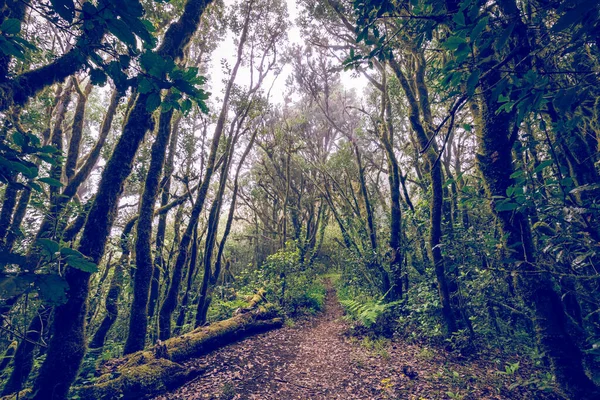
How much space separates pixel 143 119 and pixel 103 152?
19.0 feet

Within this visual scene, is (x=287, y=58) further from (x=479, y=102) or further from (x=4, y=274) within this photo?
(x=4, y=274)

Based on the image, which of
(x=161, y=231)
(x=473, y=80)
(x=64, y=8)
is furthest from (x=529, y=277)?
(x=161, y=231)

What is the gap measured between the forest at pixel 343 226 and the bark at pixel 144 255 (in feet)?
0.10

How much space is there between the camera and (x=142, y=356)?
475 cm

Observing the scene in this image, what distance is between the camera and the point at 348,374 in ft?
16.5

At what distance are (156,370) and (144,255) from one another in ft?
7.03

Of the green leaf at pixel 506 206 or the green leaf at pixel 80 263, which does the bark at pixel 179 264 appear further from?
the green leaf at pixel 506 206

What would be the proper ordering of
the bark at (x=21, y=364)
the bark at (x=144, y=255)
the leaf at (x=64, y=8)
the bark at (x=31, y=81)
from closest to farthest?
the leaf at (x=64, y=8)
the bark at (x=31, y=81)
the bark at (x=21, y=364)
the bark at (x=144, y=255)

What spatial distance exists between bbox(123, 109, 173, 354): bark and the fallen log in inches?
20.0

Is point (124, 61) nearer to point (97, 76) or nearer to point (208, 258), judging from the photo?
point (97, 76)

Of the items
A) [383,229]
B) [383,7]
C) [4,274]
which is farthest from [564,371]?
[383,229]

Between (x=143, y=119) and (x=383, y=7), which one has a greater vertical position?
(x=143, y=119)

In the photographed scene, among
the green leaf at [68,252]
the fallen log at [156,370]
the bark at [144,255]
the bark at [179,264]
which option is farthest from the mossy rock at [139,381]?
the green leaf at [68,252]

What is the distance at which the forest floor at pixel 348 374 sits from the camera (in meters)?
3.93
